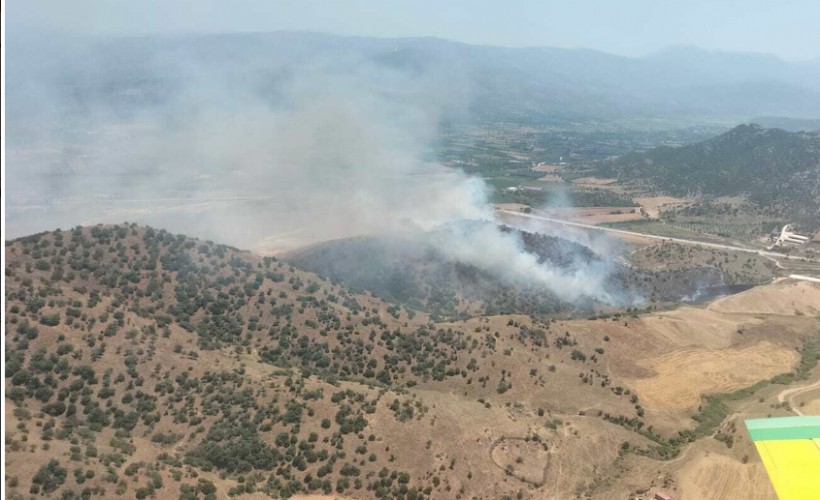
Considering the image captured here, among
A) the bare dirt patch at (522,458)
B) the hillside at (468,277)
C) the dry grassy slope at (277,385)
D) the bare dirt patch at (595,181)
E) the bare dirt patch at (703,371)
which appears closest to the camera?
the dry grassy slope at (277,385)

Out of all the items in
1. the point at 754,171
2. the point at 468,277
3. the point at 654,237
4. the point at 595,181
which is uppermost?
the point at 754,171

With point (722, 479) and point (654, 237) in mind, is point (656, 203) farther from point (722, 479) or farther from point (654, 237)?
point (722, 479)

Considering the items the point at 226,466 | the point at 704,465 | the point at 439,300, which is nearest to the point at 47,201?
the point at 439,300

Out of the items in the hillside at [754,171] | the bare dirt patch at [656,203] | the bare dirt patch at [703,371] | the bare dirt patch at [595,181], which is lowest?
the bare dirt patch at [703,371]

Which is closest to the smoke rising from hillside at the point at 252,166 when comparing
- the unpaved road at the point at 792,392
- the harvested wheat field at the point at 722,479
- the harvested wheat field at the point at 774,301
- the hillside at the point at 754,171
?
the harvested wheat field at the point at 774,301

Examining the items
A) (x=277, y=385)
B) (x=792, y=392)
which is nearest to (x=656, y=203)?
(x=792, y=392)

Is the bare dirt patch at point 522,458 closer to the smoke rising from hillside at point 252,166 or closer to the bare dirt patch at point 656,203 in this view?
the smoke rising from hillside at point 252,166

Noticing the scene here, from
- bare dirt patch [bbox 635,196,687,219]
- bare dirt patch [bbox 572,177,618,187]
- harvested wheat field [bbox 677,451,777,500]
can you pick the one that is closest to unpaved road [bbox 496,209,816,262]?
bare dirt patch [bbox 635,196,687,219]
